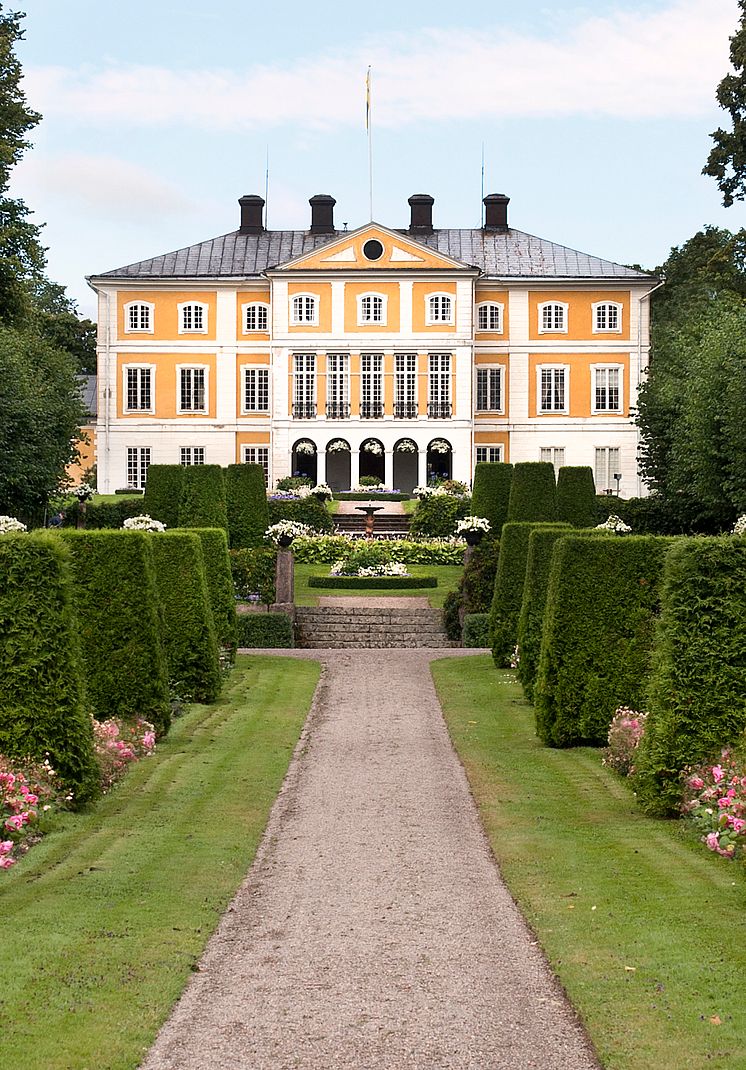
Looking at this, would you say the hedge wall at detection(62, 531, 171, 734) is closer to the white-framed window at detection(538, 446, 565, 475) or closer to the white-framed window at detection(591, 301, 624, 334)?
the white-framed window at detection(538, 446, 565, 475)

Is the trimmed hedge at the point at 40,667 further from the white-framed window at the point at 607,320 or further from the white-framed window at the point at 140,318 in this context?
the white-framed window at the point at 607,320

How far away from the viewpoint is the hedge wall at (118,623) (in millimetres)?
11117

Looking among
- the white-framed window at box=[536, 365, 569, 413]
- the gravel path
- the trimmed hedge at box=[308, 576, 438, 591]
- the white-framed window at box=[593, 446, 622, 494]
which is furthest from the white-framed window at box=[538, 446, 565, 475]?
the gravel path

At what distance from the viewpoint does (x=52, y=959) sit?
525cm

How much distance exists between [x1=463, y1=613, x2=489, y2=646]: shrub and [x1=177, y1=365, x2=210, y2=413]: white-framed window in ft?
102

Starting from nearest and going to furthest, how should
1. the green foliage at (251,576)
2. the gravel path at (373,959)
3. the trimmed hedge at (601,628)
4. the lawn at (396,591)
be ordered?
the gravel path at (373,959)
the trimmed hedge at (601,628)
the green foliage at (251,576)
the lawn at (396,591)

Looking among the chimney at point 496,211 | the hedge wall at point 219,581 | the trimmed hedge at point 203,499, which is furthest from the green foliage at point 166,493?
the chimney at point 496,211

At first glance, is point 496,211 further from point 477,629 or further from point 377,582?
point 477,629

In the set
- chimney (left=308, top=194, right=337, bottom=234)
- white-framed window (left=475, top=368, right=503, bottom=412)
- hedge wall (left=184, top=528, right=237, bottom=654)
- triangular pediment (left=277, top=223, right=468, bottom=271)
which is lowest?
hedge wall (left=184, top=528, right=237, bottom=654)

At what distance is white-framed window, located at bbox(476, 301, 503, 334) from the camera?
50.2m

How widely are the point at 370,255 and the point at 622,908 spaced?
1736 inches

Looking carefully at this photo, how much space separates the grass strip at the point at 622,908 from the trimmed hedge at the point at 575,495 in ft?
60.4

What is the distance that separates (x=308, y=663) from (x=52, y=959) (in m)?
12.9

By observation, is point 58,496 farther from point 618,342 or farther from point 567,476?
point 618,342
